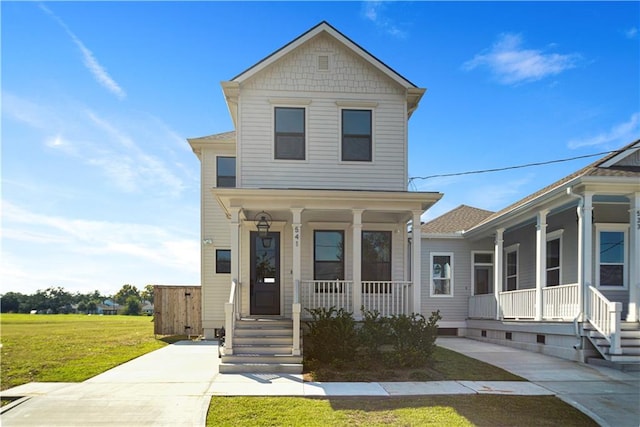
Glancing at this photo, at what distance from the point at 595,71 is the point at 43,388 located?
664 inches

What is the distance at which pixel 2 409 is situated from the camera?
6.64 metres

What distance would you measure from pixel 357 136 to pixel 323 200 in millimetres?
2569

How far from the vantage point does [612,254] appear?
12758 millimetres

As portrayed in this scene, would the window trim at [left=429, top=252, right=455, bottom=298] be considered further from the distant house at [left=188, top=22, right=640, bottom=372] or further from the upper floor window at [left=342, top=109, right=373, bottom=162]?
the upper floor window at [left=342, top=109, right=373, bottom=162]

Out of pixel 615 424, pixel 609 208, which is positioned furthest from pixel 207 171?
pixel 615 424

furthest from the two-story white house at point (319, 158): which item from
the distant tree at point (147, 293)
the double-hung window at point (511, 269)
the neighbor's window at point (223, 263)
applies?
the distant tree at point (147, 293)

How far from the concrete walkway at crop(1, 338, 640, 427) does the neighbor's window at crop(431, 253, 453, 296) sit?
21.5 feet

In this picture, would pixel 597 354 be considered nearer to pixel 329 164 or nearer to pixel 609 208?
pixel 609 208

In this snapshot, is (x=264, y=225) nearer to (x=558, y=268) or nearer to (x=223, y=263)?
(x=223, y=263)

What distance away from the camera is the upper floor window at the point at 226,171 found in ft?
53.3

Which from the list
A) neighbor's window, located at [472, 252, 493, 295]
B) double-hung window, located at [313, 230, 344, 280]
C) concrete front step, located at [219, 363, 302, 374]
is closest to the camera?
concrete front step, located at [219, 363, 302, 374]

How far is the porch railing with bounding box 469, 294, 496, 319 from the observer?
1540 centimetres

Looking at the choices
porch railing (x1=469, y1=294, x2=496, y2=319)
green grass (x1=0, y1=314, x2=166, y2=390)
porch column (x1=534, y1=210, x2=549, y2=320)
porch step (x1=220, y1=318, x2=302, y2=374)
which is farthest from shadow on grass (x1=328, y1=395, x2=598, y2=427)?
porch railing (x1=469, y1=294, x2=496, y2=319)

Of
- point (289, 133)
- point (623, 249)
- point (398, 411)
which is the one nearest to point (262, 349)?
point (398, 411)
